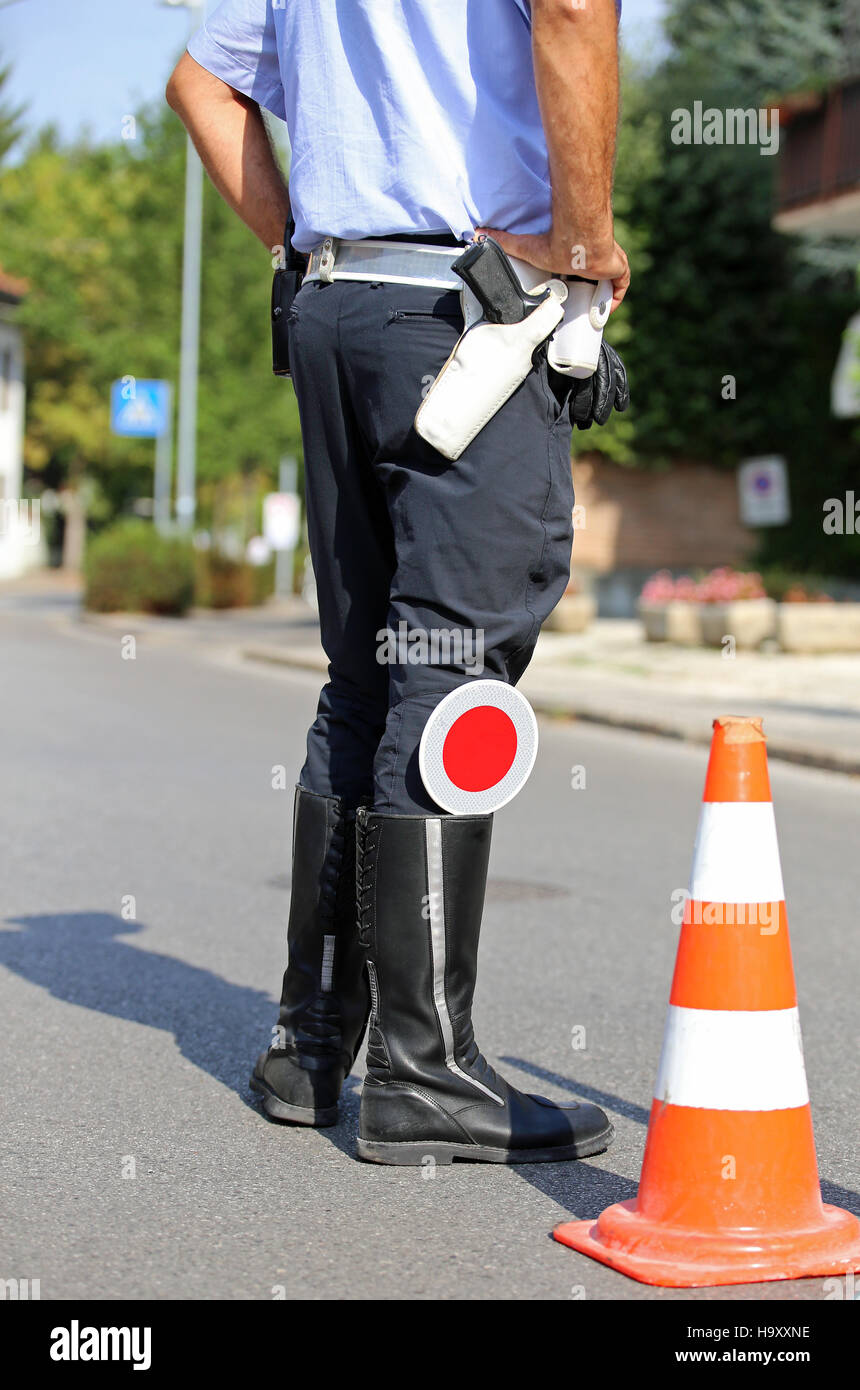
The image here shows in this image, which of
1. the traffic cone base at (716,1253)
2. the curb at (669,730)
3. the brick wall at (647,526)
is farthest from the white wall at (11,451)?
the traffic cone base at (716,1253)

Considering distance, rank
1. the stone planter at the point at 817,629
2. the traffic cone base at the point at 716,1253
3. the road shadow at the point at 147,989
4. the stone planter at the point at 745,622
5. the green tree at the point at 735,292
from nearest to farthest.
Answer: the traffic cone base at the point at 716,1253
the road shadow at the point at 147,989
the stone planter at the point at 817,629
the stone planter at the point at 745,622
the green tree at the point at 735,292

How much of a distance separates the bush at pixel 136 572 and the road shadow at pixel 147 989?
75.1 ft

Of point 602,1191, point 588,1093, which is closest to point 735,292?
point 588,1093

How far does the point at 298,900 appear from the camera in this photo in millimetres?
3305

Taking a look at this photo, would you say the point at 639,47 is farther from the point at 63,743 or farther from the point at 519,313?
the point at 519,313

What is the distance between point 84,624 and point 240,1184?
24.3 metres

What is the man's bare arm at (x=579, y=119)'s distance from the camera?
9.23 ft

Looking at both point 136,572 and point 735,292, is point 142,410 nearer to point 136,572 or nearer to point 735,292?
point 136,572

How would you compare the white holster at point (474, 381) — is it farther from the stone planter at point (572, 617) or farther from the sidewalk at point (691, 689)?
the stone planter at point (572, 617)

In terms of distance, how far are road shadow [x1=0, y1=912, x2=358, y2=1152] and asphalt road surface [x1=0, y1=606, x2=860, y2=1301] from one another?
0.04ft

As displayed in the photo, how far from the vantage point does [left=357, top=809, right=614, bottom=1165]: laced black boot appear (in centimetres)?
302

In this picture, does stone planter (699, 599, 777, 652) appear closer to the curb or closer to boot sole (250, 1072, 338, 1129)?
the curb

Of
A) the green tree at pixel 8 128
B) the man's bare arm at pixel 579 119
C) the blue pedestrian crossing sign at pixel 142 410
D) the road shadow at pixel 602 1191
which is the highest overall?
the green tree at pixel 8 128

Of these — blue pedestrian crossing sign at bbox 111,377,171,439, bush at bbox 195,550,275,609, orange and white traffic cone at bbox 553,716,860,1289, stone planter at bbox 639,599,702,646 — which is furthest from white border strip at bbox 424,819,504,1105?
bush at bbox 195,550,275,609
